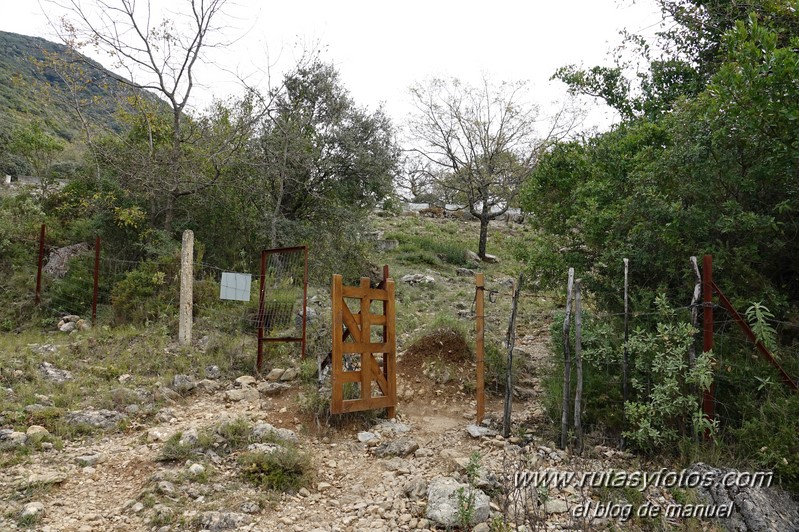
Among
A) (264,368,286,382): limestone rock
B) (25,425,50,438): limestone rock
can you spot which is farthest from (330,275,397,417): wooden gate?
(25,425,50,438): limestone rock

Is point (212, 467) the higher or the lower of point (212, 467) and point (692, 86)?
the lower

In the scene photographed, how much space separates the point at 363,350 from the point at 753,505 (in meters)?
4.08

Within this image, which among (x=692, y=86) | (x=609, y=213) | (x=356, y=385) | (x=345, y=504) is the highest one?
(x=692, y=86)

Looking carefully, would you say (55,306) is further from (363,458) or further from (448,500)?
(448,500)

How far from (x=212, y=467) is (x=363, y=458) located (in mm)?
1543

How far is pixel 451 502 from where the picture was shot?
4391 millimetres

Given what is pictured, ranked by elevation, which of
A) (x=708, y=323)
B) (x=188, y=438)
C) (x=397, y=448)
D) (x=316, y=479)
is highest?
(x=708, y=323)

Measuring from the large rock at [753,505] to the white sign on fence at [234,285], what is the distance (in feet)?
21.7

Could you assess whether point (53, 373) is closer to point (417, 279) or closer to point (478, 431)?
point (478, 431)

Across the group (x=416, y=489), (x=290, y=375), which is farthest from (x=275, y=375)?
(x=416, y=489)

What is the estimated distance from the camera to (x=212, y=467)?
5.14 meters

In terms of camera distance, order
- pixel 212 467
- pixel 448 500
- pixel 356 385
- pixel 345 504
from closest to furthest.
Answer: pixel 448 500 → pixel 345 504 → pixel 212 467 → pixel 356 385

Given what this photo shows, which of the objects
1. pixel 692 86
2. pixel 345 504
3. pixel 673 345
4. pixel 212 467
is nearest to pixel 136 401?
pixel 212 467

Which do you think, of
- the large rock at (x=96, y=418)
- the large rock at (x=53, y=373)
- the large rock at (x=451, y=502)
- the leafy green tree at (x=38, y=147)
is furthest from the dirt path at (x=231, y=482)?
the leafy green tree at (x=38, y=147)
